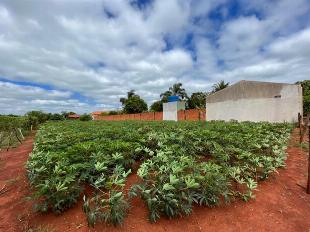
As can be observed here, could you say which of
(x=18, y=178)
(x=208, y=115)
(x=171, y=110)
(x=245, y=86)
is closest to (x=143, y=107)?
(x=171, y=110)

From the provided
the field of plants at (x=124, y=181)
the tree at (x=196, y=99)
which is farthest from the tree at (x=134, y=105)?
the field of plants at (x=124, y=181)

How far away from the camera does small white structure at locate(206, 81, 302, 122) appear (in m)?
15.1

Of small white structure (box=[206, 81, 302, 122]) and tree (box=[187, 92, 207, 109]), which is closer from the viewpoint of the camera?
small white structure (box=[206, 81, 302, 122])

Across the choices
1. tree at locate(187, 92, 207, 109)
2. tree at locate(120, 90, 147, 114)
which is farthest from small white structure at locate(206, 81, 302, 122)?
tree at locate(120, 90, 147, 114)

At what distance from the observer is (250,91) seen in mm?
17594

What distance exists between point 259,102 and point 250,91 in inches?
47.3

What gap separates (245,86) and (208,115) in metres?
5.03

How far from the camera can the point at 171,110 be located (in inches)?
1130

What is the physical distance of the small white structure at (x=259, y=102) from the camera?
1509 cm

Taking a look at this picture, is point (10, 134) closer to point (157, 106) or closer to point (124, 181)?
point (124, 181)

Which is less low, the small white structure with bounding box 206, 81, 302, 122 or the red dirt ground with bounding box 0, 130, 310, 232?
the small white structure with bounding box 206, 81, 302, 122

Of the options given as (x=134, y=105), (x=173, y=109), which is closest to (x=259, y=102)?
(x=173, y=109)

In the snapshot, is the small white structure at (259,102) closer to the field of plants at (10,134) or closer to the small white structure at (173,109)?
the small white structure at (173,109)

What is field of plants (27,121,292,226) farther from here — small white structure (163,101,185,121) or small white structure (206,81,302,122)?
small white structure (163,101,185,121)
